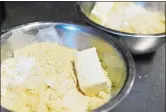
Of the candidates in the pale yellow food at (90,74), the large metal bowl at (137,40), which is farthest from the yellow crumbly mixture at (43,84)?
the large metal bowl at (137,40)

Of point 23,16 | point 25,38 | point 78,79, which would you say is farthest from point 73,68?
point 23,16

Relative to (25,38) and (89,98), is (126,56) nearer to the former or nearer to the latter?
(89,98)

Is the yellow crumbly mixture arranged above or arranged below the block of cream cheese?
below

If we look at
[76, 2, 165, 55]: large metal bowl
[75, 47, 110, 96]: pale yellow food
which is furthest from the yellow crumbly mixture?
[76, 2, 165, 55]: large metal bowl

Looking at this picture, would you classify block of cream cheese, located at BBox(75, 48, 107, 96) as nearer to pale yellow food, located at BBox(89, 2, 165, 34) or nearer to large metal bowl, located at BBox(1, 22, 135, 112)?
large metal bowl, located at BBox(1, 22, 135, 112)

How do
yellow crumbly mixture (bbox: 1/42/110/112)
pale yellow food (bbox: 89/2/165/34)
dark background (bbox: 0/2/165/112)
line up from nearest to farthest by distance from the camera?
yellow crumbly mixture (bbox: 1/42/110/112)
dark background (bbox: 0/2/165/112)
pale yellow food (bbox: 89/2/165/34)

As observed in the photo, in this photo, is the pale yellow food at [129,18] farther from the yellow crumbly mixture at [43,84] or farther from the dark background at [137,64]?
the yellow crumbly mixture at [43,84]
